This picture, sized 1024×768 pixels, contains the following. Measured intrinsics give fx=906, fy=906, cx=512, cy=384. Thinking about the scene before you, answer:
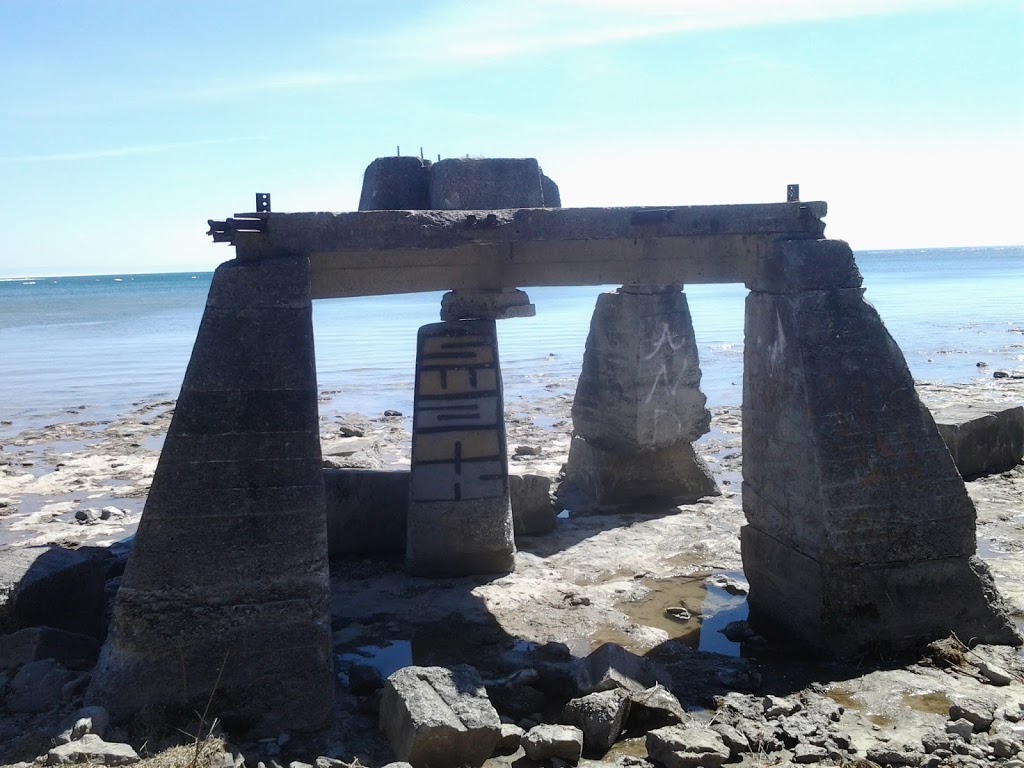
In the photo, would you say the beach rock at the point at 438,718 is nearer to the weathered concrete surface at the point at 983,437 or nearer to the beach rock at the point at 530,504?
the beach rock at the point at 530,504

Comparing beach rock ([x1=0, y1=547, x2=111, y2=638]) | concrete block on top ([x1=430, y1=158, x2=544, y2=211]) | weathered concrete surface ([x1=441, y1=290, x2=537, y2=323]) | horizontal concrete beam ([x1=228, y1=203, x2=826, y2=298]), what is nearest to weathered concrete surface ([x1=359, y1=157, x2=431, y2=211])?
concrete block on top ([x1=430, y1=158, x2=544, y2=211])

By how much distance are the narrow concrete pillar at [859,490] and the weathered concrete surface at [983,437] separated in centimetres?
447

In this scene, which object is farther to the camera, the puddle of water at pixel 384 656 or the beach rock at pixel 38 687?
the puddle of water at pixel 384 656

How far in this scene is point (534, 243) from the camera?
6258 mm

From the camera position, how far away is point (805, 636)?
19.2ft

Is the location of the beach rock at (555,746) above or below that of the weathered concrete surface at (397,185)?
below

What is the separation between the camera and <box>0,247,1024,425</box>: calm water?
1773cm

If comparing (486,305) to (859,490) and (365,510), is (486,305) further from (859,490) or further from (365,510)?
(859,490)

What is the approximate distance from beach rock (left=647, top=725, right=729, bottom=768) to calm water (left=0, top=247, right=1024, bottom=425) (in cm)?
1144

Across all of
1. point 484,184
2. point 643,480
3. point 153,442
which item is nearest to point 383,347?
point 153,442

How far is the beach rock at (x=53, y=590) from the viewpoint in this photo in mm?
5898

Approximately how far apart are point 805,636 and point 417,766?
2.76 meters

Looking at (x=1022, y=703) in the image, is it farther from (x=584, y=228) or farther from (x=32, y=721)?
(x=32, y=721)

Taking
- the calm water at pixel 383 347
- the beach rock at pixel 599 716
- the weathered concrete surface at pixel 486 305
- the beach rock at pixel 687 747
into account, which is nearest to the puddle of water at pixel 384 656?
the beach rock at pixel 599 716
